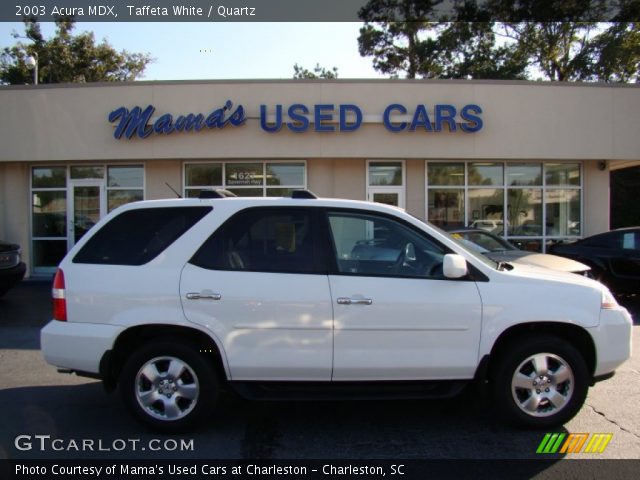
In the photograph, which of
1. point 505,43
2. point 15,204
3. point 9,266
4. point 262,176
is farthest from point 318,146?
point 505,43

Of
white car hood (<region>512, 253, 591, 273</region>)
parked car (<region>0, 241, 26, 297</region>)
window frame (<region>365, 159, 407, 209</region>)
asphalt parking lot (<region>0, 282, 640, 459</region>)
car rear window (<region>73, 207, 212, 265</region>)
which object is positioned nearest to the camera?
asphalt parking lot (<region>0, 282, 640, 459</region>)

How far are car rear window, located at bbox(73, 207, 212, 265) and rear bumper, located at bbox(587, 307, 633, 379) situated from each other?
3.20 metres

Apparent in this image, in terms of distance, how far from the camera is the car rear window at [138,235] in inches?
168

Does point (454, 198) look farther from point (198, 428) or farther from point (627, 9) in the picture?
point (627, 9)

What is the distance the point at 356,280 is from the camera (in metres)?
4.10

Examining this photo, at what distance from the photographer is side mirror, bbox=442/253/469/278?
13.0 feet

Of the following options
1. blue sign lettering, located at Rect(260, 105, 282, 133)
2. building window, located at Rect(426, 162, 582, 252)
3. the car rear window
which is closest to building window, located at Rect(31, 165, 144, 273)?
blue sign lettering, located at Rect(260, 105, 282, 133)

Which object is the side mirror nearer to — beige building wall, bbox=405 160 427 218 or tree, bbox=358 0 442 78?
beige building wall, bbox=405 160 427 218

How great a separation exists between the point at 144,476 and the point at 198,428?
0.68 m

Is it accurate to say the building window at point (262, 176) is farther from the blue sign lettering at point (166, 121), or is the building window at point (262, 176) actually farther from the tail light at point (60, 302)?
the tail light at point (60, 302)

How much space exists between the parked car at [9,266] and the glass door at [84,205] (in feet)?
13.6

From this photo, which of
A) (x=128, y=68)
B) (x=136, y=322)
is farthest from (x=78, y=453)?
(x=128, y=68)

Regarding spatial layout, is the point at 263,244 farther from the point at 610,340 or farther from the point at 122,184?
the point at 122,184

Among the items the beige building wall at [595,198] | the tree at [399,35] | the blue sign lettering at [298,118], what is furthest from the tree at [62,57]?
the beige building wall at [595,198]
